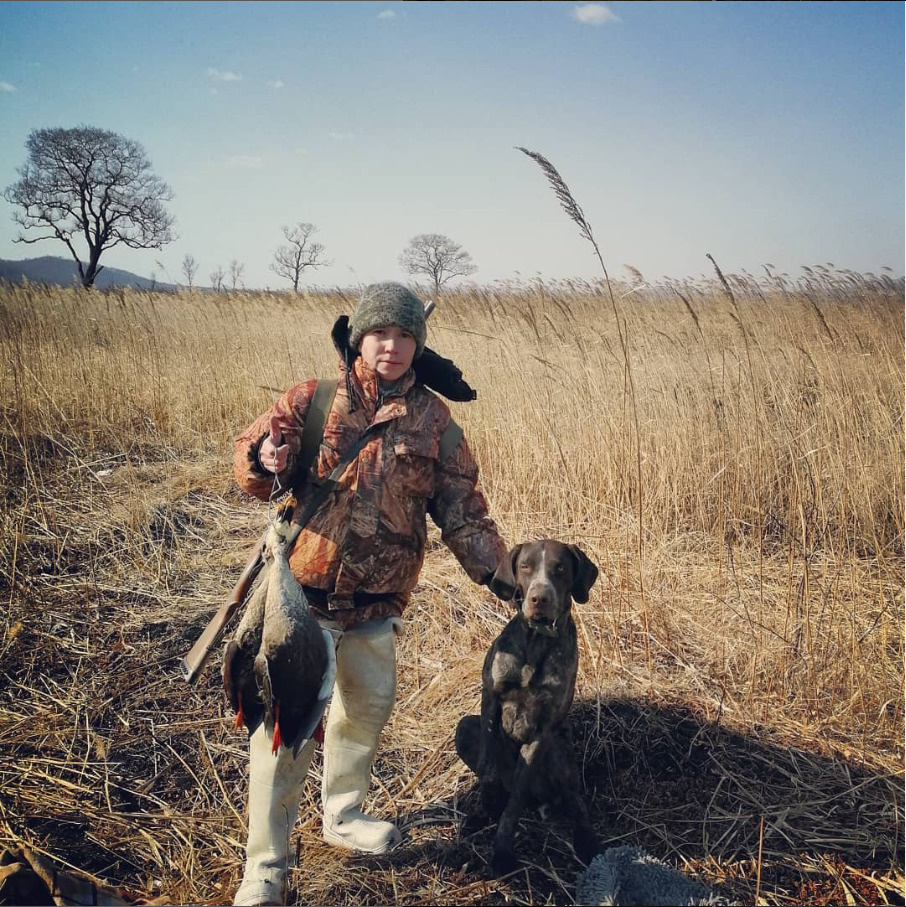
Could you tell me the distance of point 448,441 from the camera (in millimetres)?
2225

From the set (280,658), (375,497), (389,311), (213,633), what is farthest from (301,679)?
(389,311)

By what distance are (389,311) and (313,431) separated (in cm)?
47

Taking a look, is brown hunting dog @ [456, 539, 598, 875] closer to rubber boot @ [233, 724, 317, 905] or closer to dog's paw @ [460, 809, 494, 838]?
dog's paw @ [460, 809, 494, 838]

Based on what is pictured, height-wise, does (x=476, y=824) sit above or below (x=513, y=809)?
below

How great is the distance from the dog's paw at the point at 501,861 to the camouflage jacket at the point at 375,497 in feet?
2.73

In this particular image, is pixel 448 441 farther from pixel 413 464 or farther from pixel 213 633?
pixel 213 633

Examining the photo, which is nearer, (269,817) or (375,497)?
(269,817)

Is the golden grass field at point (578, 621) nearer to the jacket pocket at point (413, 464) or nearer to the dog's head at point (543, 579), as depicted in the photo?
the dog's head at point (543, 579)

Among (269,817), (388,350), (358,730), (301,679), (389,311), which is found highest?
(389,311)

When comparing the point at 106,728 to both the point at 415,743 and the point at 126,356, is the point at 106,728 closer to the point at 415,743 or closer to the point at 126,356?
the point at 415,743

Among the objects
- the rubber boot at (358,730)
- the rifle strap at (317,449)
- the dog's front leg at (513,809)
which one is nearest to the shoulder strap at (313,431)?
the rifle strap at (317,449)

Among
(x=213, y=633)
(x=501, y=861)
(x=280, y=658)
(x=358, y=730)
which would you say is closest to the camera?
(x=280, y=658)

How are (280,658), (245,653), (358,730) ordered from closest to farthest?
(280,658) < (245,653) < (358,730)

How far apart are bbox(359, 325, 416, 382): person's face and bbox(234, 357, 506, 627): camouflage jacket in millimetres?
44
